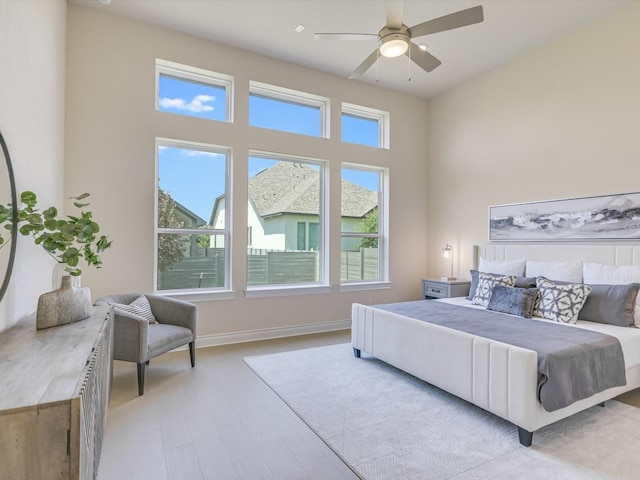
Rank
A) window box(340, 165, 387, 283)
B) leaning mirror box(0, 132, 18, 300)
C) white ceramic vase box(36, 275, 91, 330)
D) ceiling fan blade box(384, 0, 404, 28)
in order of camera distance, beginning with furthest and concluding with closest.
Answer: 1. window box(340, 165, 387, 283)
2. ceiling fan blade box(384, 0, 404, 28)
3. white ceramic vase box(36, 275, 91, 330)
4. leaning mirror box(0, 132, 18, 300)

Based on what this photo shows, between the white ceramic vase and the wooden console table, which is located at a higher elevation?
the white ceramic vase

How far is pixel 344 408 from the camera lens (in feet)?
8.84

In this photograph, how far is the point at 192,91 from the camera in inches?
171

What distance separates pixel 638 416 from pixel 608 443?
24.9 inches

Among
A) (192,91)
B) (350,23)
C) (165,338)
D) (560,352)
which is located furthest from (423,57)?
(165,338)

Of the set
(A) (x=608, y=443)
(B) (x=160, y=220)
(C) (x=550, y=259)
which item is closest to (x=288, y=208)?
(B) (x=160, y=220)

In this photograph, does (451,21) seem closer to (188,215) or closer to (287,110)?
(287,110)

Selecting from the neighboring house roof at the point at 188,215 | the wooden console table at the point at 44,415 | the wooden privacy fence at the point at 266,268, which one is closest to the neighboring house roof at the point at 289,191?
the wooden privacy fence at the point at 266,268

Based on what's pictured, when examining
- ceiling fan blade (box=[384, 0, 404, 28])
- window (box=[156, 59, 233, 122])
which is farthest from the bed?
window (box=[156, 59, 233, 122])

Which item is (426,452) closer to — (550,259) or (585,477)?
(585,477)

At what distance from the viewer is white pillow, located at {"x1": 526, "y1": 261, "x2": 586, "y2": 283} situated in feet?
12.0

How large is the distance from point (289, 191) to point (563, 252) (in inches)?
138

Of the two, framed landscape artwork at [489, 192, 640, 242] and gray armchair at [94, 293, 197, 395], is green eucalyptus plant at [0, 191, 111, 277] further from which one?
framed landscape artwork at [489, 192, 640, 242]

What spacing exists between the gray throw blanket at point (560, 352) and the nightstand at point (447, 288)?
1594 millimetres
